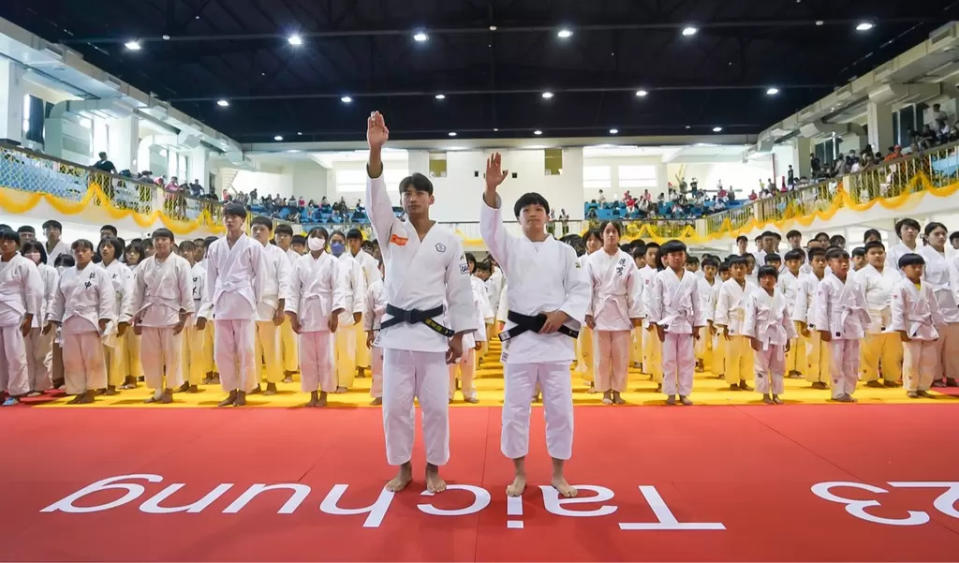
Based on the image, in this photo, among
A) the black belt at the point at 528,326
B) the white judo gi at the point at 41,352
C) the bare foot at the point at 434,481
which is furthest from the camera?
the white judo gi at the point at 41,352

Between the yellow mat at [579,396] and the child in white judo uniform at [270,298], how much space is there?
12.6 inches

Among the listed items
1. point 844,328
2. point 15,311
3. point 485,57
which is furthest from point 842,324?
point 485,57

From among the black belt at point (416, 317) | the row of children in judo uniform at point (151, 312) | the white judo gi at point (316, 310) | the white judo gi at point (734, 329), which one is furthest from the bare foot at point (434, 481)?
the white judo gi at point (734, 329)

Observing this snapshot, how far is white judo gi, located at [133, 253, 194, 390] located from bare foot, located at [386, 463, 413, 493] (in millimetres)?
3427

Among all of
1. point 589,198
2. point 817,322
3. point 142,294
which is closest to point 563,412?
point 817,322

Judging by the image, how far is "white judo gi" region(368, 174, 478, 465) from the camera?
9.68 feet

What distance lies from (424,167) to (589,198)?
8.15 m

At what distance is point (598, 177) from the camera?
2708cm

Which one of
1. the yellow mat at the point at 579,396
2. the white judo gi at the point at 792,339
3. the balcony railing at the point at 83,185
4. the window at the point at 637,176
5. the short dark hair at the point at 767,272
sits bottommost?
the yellow mat at the point at 579,396

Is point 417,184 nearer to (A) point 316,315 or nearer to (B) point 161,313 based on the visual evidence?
(A) point 316,315

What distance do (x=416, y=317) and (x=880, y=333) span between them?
5.55 meters

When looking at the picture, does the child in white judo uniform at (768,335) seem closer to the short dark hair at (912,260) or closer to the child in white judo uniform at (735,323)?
the child in white judo uniform at (735,323)

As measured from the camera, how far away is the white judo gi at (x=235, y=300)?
4934 millimetres

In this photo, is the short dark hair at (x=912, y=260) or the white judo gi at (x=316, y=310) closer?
the white judo gi at (x=316, y=310)
